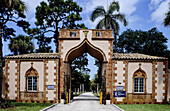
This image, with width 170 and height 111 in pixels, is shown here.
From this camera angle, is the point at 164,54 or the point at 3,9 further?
the point at 164,54

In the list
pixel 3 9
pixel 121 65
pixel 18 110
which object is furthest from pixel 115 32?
pixel 18 110

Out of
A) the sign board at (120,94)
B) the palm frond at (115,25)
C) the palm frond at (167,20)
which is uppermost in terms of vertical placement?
the palm frond at (115,25)

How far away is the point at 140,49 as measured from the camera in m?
40.9

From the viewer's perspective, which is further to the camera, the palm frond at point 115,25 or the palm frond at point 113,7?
the palm frond at point 115,25

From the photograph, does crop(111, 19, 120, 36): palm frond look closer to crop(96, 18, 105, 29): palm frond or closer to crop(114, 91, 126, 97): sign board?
crop(96, 18, 105, 29): palm frond

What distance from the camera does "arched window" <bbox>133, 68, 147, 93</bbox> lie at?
20.8 m

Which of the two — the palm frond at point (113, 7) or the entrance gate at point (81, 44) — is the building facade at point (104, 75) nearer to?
the entrance gate at point (81, 44)

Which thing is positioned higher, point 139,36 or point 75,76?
point 139,36

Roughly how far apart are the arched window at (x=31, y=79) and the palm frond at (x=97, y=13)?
41.3 feet

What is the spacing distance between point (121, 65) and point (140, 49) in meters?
21.6

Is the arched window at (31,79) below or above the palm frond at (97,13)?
below

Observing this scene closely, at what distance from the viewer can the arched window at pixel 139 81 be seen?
20812 mm

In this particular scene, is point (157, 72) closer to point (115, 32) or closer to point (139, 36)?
point (115, 32)

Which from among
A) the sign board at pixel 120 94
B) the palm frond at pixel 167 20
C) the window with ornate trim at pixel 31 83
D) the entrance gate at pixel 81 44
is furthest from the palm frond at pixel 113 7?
the window with ornate trim at pixel 31 83
